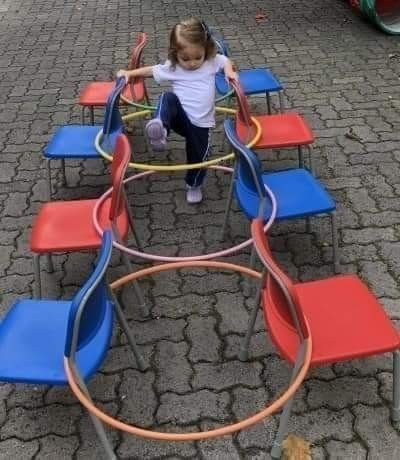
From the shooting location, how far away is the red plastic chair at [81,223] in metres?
3.09

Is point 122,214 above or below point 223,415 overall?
above

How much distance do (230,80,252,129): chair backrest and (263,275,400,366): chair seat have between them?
1614mm

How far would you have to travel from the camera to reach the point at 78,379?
227 cm

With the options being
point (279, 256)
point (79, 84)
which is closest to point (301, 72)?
point (79, 84)

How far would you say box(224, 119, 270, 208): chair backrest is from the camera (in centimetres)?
301

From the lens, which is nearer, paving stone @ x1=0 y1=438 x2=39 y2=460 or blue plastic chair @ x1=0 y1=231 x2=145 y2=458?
blue plastic chair @ x1=0 y1=231 x2=145 y2=458

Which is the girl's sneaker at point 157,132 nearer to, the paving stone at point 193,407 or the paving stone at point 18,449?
the paving stone at point 193,407

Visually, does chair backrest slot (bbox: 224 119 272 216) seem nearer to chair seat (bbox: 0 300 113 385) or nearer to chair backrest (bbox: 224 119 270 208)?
chair backrest (bbox: 224 119 270 208)

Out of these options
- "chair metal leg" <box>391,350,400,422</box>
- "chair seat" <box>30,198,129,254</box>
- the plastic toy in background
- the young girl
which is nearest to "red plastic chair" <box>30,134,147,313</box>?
"chair seat" <box>30,198,129,254</box>

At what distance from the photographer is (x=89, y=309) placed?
86.6 inches

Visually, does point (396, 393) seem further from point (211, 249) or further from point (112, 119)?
point (112, 119)

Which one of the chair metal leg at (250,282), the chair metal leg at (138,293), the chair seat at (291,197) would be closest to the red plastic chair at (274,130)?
the chair seat at (291,197)

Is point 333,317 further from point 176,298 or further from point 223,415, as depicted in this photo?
point 176,298

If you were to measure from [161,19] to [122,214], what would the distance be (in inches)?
239
